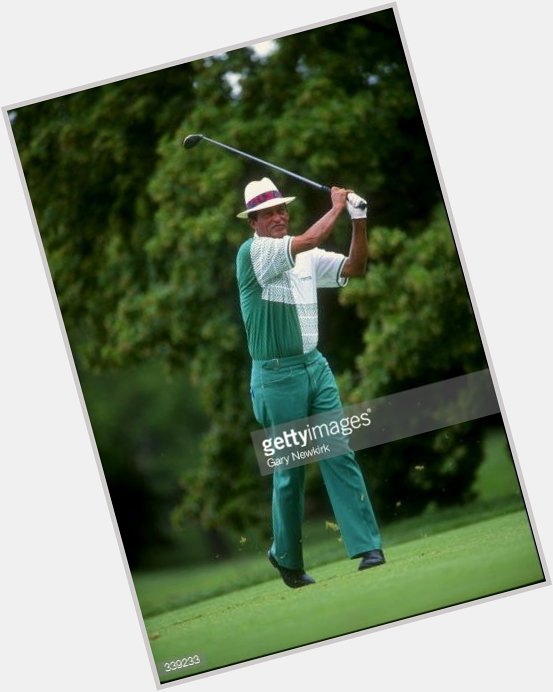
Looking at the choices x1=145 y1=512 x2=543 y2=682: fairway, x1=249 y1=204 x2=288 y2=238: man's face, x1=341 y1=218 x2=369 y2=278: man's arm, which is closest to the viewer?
x1=145 y1=512 x2=543 y2=682: fairway

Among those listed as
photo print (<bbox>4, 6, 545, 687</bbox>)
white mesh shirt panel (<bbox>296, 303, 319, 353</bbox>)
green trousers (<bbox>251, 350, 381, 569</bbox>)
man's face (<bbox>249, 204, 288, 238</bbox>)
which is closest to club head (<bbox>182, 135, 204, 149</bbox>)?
photo print (<bbox>4, 6, 545, 687</bbox>)

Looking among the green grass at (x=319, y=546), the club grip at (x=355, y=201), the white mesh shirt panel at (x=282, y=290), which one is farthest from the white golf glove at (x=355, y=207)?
the green grass at (x=319, y=546)

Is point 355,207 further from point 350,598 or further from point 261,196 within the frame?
point 350,598

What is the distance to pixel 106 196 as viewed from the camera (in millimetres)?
9516

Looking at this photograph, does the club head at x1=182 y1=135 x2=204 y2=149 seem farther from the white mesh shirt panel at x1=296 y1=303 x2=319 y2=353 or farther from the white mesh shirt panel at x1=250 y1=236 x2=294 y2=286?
the white mesh shirt panel at x1=296 y1=303 x2=319 y2=353

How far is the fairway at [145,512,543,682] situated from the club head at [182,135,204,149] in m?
2.75

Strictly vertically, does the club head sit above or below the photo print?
above

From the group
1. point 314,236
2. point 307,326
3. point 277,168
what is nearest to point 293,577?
point 307,326

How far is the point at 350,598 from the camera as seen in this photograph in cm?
902

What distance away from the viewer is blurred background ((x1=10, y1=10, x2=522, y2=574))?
9250mm

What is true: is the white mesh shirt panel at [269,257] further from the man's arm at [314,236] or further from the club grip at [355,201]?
the club grip at [355,201]

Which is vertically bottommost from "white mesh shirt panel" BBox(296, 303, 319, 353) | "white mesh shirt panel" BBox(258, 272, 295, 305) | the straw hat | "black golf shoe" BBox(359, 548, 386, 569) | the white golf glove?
"black golf shoe" BBox(359, 548, 386, 569)

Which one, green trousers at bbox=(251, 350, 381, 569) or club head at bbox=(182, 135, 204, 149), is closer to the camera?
green trousers at bbox=(251, 350, 381, 569)

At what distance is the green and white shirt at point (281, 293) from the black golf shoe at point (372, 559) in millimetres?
1300
